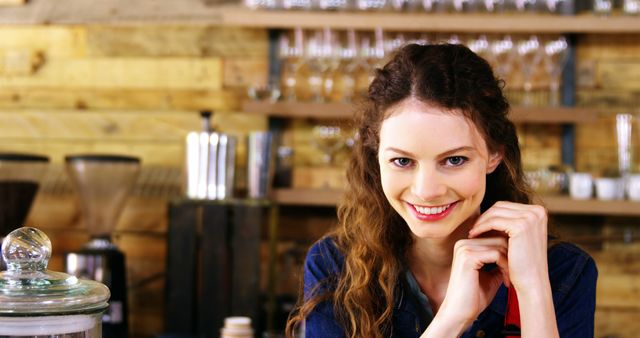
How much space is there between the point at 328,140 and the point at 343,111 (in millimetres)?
279

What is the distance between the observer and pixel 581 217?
13.8 feet

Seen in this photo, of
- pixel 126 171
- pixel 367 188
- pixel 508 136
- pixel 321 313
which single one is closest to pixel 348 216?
pixel 367 188

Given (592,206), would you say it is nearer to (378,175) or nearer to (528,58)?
(528,58)

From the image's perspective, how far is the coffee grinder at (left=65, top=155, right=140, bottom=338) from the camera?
3.75 m

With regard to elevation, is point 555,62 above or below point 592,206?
above

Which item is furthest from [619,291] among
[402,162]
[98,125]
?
[402,162]

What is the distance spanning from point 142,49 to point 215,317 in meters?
1.38

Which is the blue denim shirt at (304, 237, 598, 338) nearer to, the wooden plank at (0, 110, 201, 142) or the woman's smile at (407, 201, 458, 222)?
the woman's smile at (407, 201, 458, 222)

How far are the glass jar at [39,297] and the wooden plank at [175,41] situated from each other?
3.24m

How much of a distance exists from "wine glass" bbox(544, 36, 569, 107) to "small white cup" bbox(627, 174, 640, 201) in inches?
18.7

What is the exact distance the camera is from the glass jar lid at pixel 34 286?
3.67 ft

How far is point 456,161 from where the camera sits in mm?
1706

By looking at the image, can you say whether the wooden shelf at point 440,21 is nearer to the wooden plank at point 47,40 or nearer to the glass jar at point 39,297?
the wooden plank at point 47,40

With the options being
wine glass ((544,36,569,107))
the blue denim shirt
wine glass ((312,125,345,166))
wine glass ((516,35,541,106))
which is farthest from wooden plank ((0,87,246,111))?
the blue denim shirt
